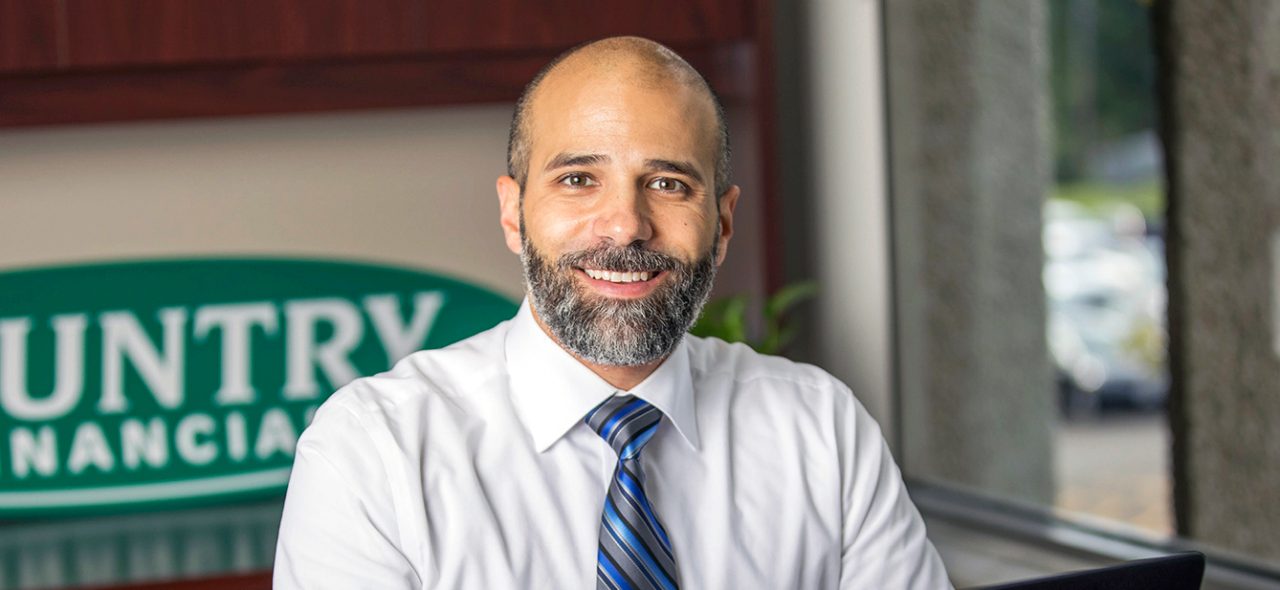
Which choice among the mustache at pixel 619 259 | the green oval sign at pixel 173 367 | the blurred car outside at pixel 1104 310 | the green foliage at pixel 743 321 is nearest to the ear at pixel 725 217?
the mustache at pixel 619 259

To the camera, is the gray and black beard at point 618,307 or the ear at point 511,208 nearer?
the gray and black beard at point 618,307

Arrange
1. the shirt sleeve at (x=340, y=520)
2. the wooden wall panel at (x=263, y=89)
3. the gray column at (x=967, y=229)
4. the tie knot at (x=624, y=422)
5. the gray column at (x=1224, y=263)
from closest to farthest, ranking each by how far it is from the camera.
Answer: the shirt sleeve at (x=340, y=520), the tie knot at (x=624, y=422), the gray column at (x=1224, y=263), the wooden wall panel at (x=263, y=89), the gray column at (x=967, y=229)

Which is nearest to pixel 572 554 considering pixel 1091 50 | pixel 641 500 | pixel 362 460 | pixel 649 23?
pixel 641 500

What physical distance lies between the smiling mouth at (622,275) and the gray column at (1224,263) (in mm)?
1695

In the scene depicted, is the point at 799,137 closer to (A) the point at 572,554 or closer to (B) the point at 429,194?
(B) the point at 429,194

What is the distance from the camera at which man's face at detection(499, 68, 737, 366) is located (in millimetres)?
1471

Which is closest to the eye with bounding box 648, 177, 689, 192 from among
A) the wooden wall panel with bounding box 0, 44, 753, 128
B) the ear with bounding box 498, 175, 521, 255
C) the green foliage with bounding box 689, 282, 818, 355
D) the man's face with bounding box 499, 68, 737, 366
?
the man's face with bounding box 499, 68, 737, 366

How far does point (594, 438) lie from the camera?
1563 mm

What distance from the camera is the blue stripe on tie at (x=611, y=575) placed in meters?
1.46

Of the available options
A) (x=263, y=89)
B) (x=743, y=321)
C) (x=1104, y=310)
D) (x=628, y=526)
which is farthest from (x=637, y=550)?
(x=1104, y=310)

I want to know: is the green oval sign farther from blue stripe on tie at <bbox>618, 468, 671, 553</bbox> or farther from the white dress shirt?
blue stripe on tie at <bbox>618, 468, 671, 553</bbox>

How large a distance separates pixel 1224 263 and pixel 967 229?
30.0 inches

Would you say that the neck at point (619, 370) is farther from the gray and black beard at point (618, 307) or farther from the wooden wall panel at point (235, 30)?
the wooden wall panel at point (235, 30)

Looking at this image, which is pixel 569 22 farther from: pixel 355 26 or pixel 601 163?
pixel 601 163
